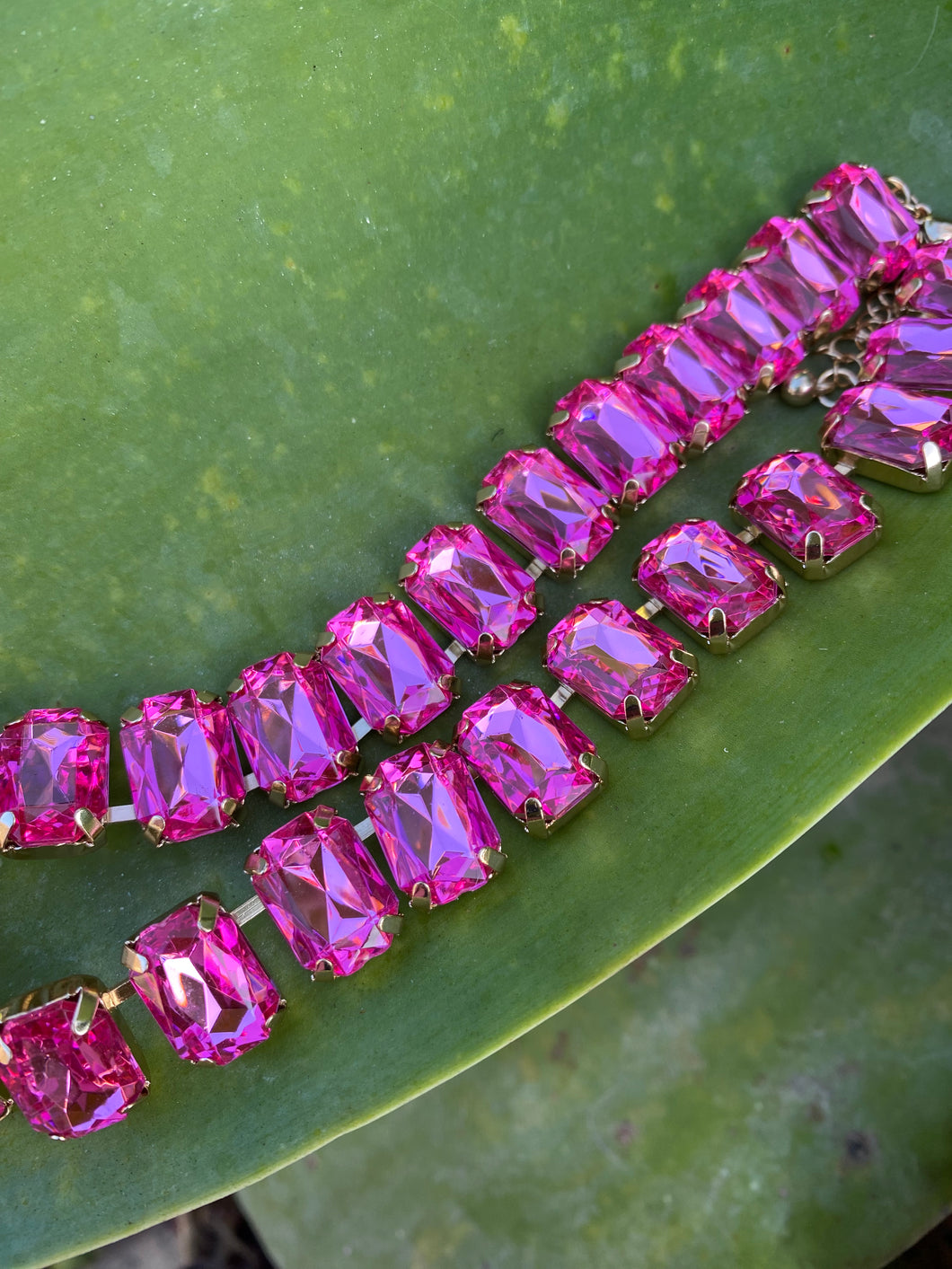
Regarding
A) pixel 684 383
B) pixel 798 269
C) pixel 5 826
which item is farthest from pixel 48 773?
pixel 798 269

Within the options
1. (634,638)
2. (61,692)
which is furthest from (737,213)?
(61,692)

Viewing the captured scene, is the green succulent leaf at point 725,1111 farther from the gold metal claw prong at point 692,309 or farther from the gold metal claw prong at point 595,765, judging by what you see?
the gold metal claw prong at point 692,309

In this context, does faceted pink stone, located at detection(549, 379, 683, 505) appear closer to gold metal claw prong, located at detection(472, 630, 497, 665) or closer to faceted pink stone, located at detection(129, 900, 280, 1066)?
gold metal claw prong, located at detection(472, 630, 497, 665)

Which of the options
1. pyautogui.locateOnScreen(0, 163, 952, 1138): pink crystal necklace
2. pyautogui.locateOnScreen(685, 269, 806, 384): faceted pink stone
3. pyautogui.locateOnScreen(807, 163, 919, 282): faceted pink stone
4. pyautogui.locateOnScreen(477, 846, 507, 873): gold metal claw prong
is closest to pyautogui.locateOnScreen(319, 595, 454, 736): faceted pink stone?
pyautogui.locateOnScreen(0, 163, 952, 1138): pink crystal necklace

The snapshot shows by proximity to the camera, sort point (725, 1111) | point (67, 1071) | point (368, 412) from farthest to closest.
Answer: point (725, 1111), point (368, 412), point (67, 1071)

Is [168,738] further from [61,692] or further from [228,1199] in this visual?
[228,1199]

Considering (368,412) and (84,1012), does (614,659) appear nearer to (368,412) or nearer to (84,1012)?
(368,412)
